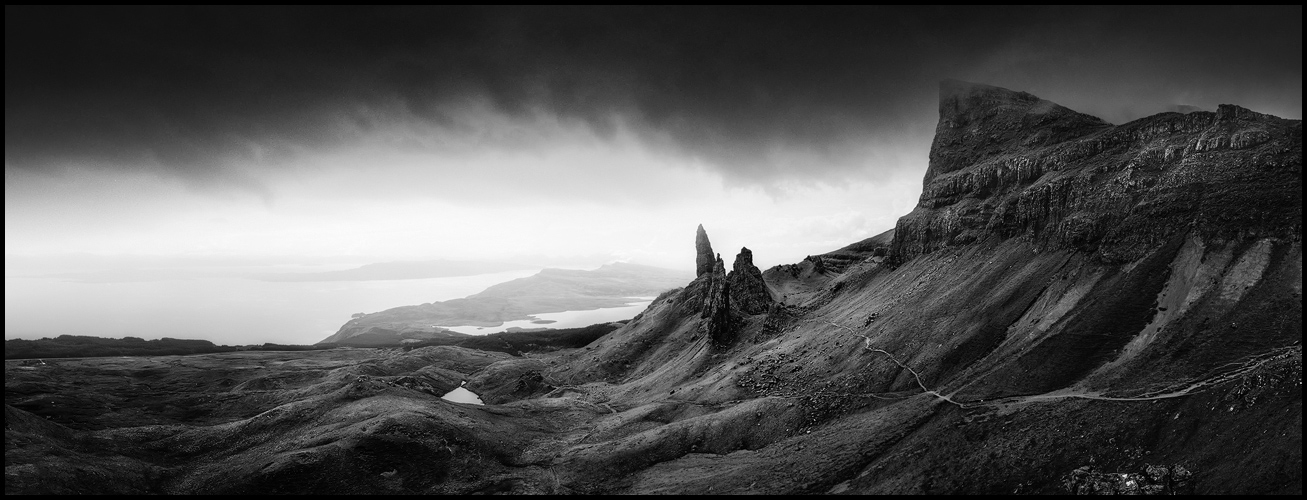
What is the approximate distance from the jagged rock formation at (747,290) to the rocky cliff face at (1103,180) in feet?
110

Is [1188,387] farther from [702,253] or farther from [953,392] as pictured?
[702,253]

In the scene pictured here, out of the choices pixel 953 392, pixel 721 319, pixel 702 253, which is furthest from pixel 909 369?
pixel 702 253

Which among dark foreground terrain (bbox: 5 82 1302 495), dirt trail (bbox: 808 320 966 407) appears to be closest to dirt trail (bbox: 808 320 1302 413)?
dark foreground terrain (bbox: 5 82 1302 495)

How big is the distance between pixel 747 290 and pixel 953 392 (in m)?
66.4

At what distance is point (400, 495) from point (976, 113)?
145 m

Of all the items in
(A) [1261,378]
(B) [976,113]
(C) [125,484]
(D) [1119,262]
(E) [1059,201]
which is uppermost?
(B) [976,113]

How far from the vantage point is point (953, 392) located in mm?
63312

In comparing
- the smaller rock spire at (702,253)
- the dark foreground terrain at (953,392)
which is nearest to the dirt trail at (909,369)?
the dark foreground terrain at (953,392)

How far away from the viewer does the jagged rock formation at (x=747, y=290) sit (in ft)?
405

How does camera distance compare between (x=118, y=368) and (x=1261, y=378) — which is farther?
(x=118, y=368)

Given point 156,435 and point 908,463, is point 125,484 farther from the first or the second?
point 908,463

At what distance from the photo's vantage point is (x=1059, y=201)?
284 feet

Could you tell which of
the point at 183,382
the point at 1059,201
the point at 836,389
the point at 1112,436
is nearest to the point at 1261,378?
the point at 1112,436

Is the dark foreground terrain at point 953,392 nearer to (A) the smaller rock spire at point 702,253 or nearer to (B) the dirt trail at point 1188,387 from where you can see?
(B) the dirt trail at point 1188,387
